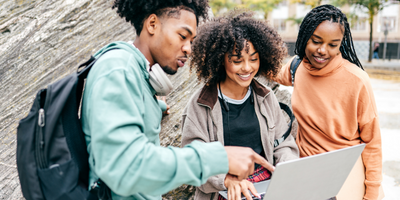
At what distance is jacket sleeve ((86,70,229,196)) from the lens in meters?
0.98

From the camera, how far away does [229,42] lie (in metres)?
2.06

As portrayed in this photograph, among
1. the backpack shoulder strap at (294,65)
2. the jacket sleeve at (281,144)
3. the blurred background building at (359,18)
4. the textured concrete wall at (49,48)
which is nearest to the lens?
the jacket sleeve at (281,144)

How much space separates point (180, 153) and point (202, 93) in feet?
3.35

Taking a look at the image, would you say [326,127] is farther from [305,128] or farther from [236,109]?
[236,109]

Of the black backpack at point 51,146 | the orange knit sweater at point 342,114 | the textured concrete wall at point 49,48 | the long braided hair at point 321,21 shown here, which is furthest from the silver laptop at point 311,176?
the textured concrete wall at point 49,48

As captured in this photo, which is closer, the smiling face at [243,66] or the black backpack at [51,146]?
the black backpack at [51,146]

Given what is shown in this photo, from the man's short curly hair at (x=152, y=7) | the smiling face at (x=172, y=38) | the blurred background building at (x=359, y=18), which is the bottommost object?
the blurred background building at (x=359, y=18)

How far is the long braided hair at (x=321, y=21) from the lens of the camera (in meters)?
2.18

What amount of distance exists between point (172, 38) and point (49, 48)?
2.68 meters

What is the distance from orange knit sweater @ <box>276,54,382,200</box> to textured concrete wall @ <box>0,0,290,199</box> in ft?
4.12

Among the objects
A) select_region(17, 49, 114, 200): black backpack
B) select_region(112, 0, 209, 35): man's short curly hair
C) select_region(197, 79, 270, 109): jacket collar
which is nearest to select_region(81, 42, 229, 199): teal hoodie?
select_region(17, 49, 114, 200): black backpack

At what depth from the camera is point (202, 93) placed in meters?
2.04

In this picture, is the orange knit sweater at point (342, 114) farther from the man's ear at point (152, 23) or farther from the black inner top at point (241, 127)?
the man's ear at point (152, 23)

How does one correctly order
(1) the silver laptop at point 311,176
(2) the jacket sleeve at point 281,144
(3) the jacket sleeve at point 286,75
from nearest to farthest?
(1) the silver laptop at point 311,176, (2) the jacket sleeve at point 281,144, (3) the jacket sleeve at point 286,75
